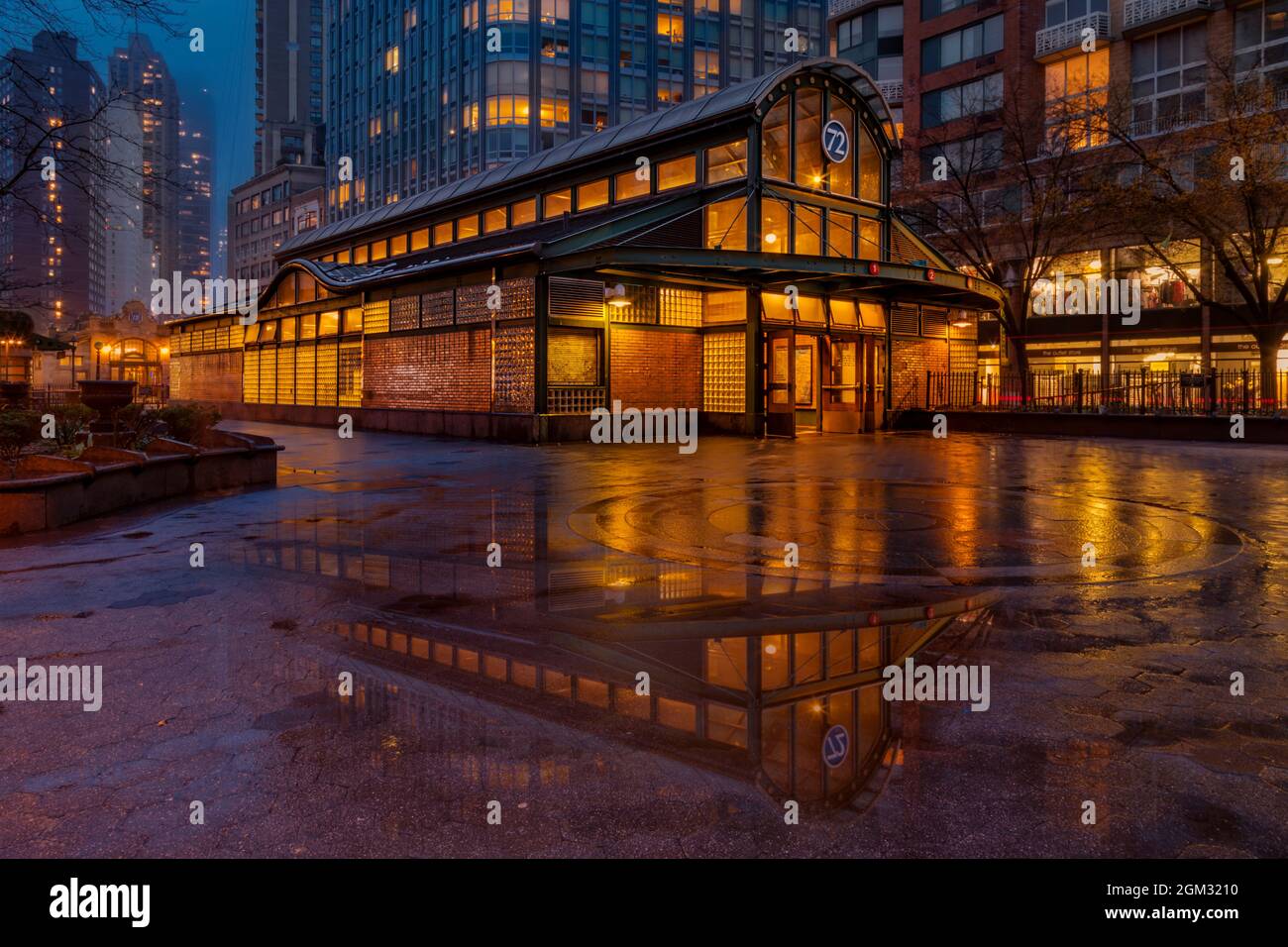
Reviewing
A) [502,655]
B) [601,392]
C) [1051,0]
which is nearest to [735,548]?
[502,655]

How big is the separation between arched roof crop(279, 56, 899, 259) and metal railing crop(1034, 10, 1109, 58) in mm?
21334

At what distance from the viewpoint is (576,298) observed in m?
23.7

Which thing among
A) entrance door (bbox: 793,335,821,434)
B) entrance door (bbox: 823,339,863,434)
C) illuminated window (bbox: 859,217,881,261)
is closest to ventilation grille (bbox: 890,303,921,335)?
illuminated window (bbox: 859,217,881,261)

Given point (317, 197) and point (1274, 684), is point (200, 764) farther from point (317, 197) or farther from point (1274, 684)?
point (317, 197)

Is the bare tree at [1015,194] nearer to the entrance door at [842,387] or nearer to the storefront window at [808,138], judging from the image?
the entrance door at [842,387]

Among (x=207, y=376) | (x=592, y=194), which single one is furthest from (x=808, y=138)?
(x=207, y=376)

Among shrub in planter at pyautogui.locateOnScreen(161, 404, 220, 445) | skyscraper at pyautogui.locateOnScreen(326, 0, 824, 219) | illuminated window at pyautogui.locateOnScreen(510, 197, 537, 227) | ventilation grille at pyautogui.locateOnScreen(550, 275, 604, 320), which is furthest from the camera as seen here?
skyscraper at pyautogui.locateOnScreen(326, 0, 824, 219)

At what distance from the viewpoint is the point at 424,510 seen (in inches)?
427

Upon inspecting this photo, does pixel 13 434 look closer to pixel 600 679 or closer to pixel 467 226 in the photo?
pixel 600 679

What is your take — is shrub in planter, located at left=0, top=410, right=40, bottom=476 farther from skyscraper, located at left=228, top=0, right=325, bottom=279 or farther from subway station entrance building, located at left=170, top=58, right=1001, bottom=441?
skyscraper, located at left=228, top=0, right=325, bottom=279

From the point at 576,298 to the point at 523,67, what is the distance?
57761 millimetres

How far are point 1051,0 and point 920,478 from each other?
42.4 meters

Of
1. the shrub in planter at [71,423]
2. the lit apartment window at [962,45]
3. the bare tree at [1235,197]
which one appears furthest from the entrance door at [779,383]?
the lit apartment window at [962,45]

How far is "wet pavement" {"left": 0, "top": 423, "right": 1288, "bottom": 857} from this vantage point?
295cm
